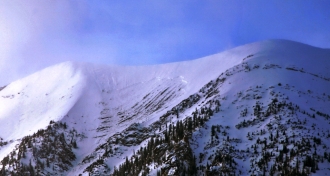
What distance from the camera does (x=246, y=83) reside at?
402ft

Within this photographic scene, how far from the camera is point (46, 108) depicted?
570 feet

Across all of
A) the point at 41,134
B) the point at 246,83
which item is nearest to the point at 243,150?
the point at 246,83

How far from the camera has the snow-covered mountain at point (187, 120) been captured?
285 feet

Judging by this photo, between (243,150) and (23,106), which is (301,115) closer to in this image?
(243,150)

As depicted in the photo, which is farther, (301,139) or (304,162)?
(301,139)

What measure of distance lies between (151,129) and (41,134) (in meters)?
44.8

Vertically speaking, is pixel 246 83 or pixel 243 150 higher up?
pixel 246 83

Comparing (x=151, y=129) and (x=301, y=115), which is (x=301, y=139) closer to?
(x=301, y=115)

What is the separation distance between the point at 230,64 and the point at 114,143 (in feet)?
207

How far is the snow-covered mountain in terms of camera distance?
285ft

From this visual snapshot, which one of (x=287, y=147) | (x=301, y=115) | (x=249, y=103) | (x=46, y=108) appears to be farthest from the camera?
(x=46, y=108)

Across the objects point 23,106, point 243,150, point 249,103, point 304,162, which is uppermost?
point 23,106

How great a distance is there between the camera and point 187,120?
108m

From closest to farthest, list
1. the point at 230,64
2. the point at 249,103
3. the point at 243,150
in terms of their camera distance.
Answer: the point at 243,150 < the point at 249,103 < the point at 230,64
